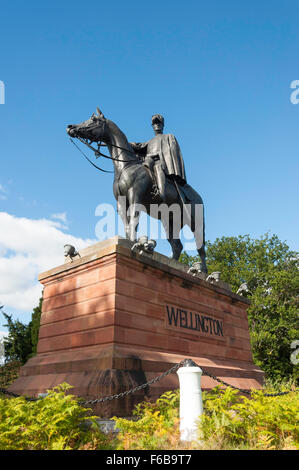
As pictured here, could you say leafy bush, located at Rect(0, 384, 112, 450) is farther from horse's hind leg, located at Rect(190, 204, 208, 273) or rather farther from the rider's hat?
the rider's hat

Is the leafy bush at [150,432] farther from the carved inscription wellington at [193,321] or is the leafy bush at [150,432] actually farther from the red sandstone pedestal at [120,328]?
the carved inscription wellington at [193,321]

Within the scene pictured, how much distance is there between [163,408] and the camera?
6.48 meters

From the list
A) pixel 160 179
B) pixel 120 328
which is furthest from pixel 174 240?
pixel 120 328

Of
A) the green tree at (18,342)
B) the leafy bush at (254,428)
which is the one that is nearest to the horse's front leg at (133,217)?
the leafy bush at (254,428)

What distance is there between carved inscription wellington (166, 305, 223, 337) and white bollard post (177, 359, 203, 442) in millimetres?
3924

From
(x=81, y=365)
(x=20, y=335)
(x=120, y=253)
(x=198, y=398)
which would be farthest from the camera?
(x=20, y=335)

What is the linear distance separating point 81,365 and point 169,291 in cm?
310

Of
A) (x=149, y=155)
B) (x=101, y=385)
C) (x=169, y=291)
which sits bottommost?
(x=101, y=385)

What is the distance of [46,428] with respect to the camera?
4.68 metres

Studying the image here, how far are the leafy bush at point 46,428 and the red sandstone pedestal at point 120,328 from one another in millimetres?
1383

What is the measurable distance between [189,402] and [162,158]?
25.4ft
